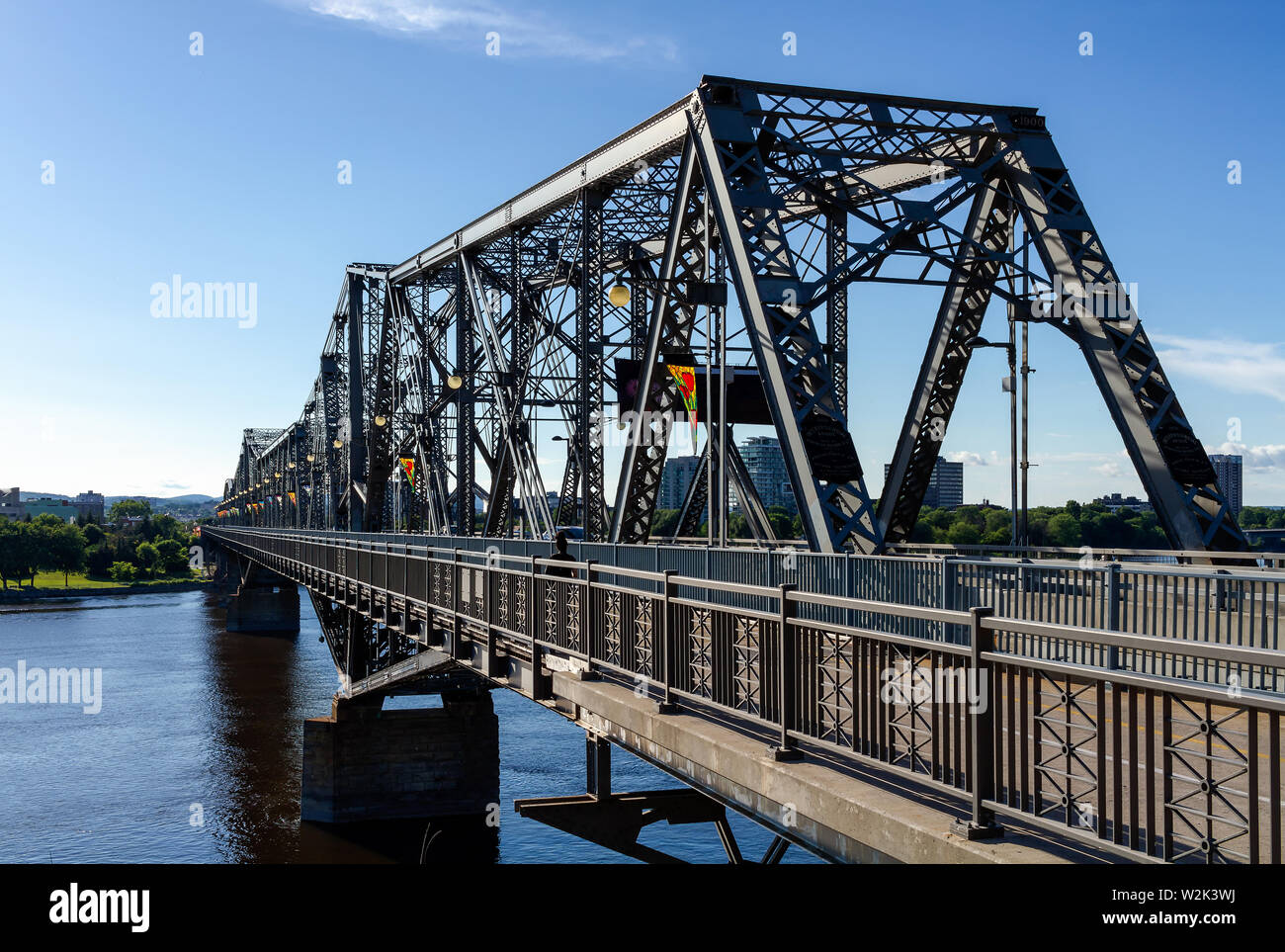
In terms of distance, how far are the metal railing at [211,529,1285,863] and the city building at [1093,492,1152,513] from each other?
163 ft

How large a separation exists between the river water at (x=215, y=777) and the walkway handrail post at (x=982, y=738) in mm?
24463

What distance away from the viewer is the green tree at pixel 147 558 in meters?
179

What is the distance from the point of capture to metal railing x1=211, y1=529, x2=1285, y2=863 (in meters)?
5.60

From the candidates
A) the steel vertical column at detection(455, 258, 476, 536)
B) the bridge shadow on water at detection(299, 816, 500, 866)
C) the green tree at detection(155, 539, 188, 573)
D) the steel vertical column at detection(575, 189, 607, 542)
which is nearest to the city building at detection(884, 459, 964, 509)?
the steel vertical column at detection(455, 258, 476, 536)

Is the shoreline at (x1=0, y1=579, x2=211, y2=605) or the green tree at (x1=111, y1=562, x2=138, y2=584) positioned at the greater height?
the green tree at (x1=111, y1=562, x2=138, y2=584)

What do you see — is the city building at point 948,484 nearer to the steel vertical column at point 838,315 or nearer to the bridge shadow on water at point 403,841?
the bridge shadow on water at point 403,841

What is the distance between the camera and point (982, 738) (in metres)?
6.66

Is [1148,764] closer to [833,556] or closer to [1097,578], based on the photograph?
[1097,578]

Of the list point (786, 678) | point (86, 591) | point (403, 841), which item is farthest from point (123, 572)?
point (786, 678)

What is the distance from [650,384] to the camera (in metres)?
21.7

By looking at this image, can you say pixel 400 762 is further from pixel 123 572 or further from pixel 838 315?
pixel 123 572

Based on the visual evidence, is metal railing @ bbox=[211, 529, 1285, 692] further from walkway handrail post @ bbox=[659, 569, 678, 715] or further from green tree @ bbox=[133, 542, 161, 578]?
green tree @ bbox=[133, 542, 161, 578]

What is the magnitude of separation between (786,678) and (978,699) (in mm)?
2335

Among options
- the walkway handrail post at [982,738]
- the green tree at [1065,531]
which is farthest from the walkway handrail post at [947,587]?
the green tree at [1065,531]
